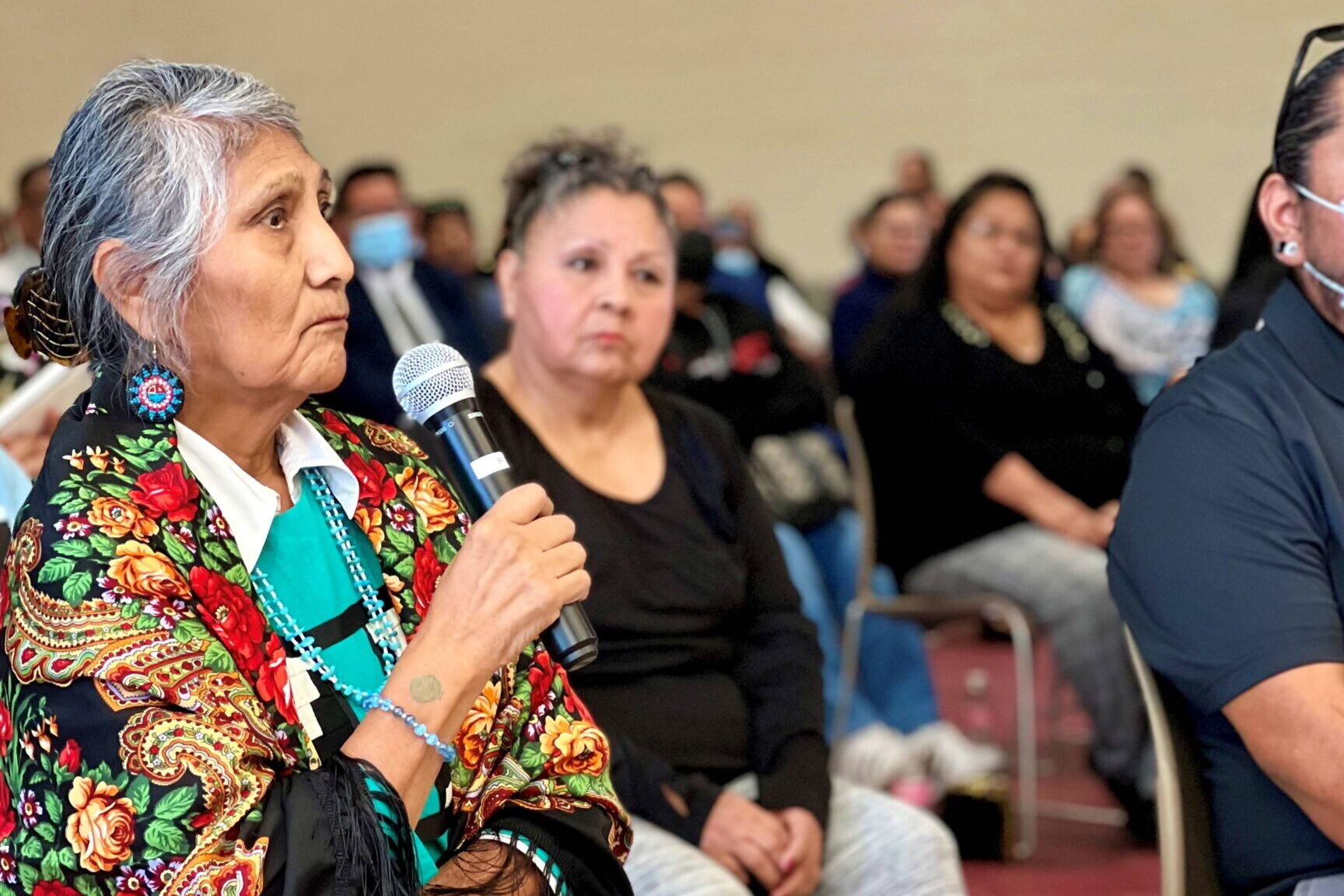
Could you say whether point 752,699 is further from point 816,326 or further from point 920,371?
point 816,326

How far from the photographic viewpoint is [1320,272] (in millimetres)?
1694

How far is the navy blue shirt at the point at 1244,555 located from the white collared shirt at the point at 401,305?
9.73 feet

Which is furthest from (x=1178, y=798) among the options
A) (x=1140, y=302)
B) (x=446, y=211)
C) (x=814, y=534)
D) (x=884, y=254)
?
(x=446, y=211)

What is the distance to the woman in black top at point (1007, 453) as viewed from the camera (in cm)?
342

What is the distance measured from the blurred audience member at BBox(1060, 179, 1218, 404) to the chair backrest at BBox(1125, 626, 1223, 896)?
4436mm

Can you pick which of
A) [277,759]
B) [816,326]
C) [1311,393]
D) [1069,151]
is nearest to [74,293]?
[277,759]

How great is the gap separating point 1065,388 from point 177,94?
275 cm

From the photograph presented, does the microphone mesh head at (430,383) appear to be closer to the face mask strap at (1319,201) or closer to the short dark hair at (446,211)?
the face mask strap at (1319,201)

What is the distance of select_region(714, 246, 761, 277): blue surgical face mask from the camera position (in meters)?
7.27

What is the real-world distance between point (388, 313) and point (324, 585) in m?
3.15

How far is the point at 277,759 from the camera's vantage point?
3.90ft

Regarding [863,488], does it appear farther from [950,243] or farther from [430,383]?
[430,383]

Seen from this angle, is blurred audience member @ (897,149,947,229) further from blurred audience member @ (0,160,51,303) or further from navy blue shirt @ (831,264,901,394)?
blurred audience member @ (0,160,51,303)

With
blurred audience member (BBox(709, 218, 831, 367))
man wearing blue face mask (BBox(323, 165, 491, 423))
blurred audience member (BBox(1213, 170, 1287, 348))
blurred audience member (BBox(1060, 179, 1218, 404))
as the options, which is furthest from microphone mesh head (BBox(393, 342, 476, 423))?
blurred audience member (BBox(709, 218, 831, 367))
